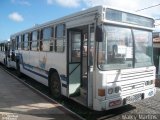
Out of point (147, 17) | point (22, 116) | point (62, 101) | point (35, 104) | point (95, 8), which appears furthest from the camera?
point (62, 101)

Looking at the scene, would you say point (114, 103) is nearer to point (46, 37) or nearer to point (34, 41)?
point (46, 37)

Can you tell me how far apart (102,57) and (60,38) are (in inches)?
104

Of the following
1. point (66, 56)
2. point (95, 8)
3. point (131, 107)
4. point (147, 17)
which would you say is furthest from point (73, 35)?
point (131, 107)

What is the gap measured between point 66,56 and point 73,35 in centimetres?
72

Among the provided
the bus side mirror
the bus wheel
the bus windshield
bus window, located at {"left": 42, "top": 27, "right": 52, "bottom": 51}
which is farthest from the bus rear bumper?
bus window, located at {"left": 42, "top": 27, "right": 52, "bottom": 51}

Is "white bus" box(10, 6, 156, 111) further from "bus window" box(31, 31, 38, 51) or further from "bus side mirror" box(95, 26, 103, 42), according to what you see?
"bus window" box(31, 31, 38, 51)

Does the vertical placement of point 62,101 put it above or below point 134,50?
below

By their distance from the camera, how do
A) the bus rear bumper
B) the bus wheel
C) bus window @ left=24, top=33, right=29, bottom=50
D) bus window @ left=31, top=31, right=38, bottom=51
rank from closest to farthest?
the bus rear bumper, the bus wheel, bus window @ left=31, top=31, right=38, bottom=51, bus window @ left=24, top=33, right=29, bottom=50

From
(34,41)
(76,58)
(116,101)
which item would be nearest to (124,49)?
(116,101)

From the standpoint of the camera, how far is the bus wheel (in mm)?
9023

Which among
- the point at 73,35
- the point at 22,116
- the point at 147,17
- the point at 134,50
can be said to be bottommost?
the point at 22,116

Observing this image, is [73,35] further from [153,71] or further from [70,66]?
[153,71]

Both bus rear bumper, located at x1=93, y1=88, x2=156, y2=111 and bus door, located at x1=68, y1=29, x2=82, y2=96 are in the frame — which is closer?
bus rear bumper, located at x1=93, y1=88, x2=156, y2=111

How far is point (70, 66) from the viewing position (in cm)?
816
